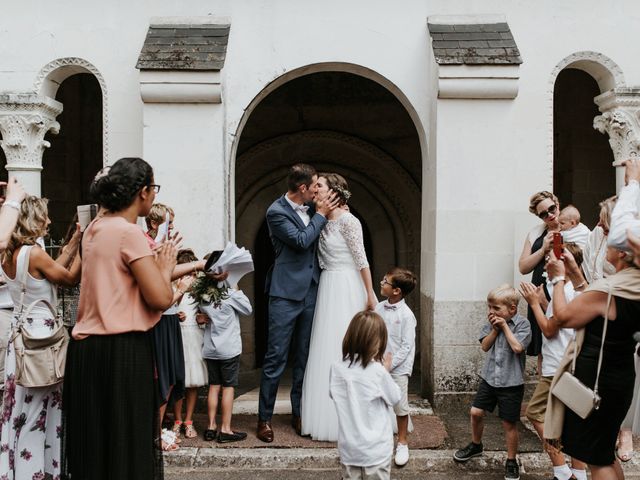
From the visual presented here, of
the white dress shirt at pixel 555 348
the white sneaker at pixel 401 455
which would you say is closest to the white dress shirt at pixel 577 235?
→ the white dress shirt at pixel 555 348

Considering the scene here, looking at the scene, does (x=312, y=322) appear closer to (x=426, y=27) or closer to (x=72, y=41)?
(x=426, y=27)

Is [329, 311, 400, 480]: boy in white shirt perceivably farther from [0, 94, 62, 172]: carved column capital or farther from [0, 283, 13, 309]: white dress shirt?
[0, 94, 62, 172]: carved column capital

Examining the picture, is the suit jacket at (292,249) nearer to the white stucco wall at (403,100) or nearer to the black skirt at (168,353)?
the black skirt at (168,353)

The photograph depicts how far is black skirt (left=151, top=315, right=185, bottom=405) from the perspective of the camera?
471cm

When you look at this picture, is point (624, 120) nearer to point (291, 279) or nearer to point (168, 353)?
point (291, 279)

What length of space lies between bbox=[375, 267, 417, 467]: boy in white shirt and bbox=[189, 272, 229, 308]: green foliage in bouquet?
1121 mm

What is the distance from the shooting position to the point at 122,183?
309 centimetres

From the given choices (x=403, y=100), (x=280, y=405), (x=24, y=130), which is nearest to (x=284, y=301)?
(x=280, y=405)

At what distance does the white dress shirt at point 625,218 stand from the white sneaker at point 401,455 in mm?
2220

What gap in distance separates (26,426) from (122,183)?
1.67 meters

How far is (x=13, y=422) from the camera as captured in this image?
382 centimetres

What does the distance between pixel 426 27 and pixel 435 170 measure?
1.32m

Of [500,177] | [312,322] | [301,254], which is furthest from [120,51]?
[500,177]

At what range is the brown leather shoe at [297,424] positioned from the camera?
522 cm
